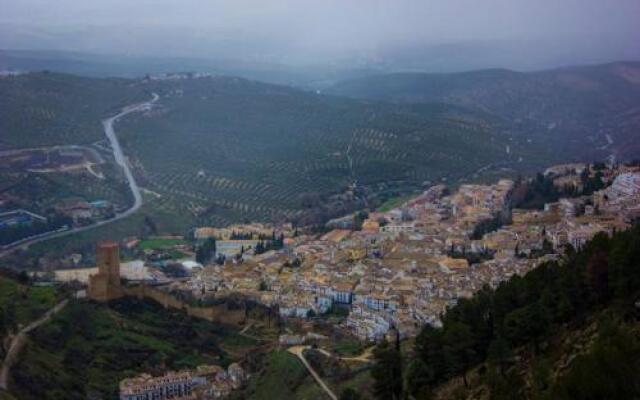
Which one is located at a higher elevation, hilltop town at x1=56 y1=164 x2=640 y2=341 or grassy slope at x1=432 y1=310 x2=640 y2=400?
grassy slope at x1=432 y1=310 x2=640 y2=400

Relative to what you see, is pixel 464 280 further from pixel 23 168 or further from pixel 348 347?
pixel 23 168

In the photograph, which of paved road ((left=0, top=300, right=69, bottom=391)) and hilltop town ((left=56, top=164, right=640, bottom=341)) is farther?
hilltop town ((left=56, top=164, right=640, bottom=341))

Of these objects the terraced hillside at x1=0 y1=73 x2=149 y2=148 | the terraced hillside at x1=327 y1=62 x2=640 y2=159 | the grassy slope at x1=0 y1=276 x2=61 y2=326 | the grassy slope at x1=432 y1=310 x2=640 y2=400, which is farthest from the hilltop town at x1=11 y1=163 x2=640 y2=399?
the terraced hillside at x1=327 y1=62 x2=640 y2=159

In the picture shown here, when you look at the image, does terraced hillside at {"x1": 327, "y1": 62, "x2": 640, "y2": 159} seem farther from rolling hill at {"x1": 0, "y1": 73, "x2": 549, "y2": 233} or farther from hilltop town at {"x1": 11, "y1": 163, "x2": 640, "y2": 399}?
hilltop town at {"x1": 11, "y1": 163, "x2": 640, "y2": 399}

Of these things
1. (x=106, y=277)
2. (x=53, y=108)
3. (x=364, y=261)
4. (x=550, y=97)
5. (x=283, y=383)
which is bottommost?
(x=364, y=261)

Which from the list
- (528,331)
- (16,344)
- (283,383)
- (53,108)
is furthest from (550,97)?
(528,331)

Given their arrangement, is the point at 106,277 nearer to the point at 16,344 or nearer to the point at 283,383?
the point at 16,344
